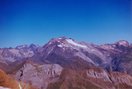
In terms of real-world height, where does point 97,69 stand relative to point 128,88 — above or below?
above

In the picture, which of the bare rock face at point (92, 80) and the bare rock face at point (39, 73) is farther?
the bare rock face at point (92, 80)

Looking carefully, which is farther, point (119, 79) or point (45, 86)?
point (119, 79)

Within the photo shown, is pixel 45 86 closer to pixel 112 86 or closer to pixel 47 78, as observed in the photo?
pixel 47 78

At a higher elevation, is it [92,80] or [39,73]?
[39,73]

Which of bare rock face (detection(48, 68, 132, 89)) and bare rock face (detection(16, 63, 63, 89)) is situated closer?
bare rock face (detection(16, 63, 63, 89))

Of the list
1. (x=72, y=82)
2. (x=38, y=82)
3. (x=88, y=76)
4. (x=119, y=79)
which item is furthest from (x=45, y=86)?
(x=119, y=79)

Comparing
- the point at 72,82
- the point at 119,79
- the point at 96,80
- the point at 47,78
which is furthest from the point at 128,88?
the point at 47,78

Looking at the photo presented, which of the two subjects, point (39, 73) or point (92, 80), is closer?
point (39, 73)
